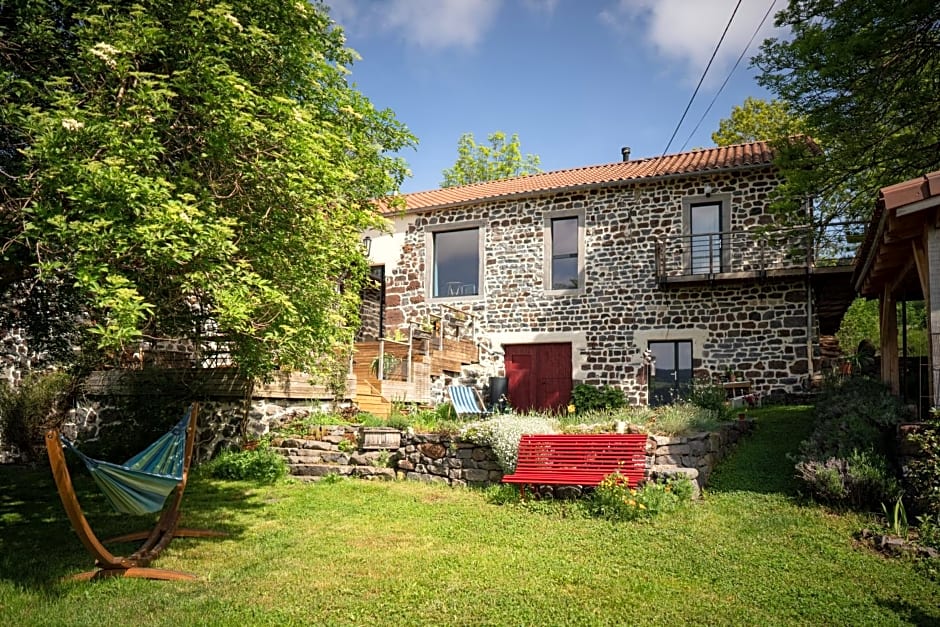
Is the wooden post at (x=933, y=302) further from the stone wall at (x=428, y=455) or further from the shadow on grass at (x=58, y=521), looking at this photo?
the shadow on grass at (x=58, y=521)

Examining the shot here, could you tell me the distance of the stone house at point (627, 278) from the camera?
13.7 meters

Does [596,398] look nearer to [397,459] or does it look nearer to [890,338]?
[890,338]

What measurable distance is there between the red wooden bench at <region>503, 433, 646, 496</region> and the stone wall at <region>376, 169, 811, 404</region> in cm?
704

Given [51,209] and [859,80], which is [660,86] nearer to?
[859,80]

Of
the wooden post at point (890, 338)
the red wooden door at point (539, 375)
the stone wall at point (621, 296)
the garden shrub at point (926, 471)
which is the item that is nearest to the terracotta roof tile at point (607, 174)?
the stone wall at point (621, 296)

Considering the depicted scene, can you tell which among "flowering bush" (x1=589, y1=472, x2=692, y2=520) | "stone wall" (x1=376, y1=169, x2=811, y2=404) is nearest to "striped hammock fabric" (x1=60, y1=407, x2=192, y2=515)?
"flowering bush" (x1=589, y1=472, x2=692, y2=520)

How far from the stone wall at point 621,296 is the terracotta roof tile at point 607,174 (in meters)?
0.28

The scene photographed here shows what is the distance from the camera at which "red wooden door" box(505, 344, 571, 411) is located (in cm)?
1547

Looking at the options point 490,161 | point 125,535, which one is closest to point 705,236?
point 125,535

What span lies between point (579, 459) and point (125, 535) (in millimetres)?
4845

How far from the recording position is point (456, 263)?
1700 centimetres

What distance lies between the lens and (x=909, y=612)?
14.8 ft

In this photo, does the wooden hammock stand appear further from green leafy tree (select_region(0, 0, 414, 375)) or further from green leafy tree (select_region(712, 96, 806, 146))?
green leafy tree (select_region(712, 96, 806, 146))

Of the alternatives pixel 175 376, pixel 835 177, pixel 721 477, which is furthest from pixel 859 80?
pixel 175 376
